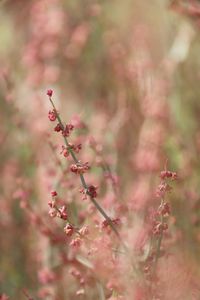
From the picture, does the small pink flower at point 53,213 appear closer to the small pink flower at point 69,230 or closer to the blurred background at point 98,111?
the small pink flower at point 69,230

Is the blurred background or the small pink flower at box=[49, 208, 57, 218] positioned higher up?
the blurred background

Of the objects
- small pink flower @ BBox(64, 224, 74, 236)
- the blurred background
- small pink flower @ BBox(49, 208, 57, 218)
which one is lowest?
small pink flower @ BBox(64, 224, 74, 236)

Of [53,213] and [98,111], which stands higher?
[98,111]

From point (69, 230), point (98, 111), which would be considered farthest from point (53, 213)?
point (98, 111)

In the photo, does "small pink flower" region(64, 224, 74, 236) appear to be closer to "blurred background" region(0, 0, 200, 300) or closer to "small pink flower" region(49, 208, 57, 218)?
"small pink flower" region(49, 208, 57, 218)

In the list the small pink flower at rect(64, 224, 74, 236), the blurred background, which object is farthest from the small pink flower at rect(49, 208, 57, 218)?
the blurred background

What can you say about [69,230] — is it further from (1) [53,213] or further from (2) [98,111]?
(2) [98,111]

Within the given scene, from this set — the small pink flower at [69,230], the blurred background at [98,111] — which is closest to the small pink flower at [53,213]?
the small pink flower at [69,230]

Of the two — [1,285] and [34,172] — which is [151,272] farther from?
[34,172]
